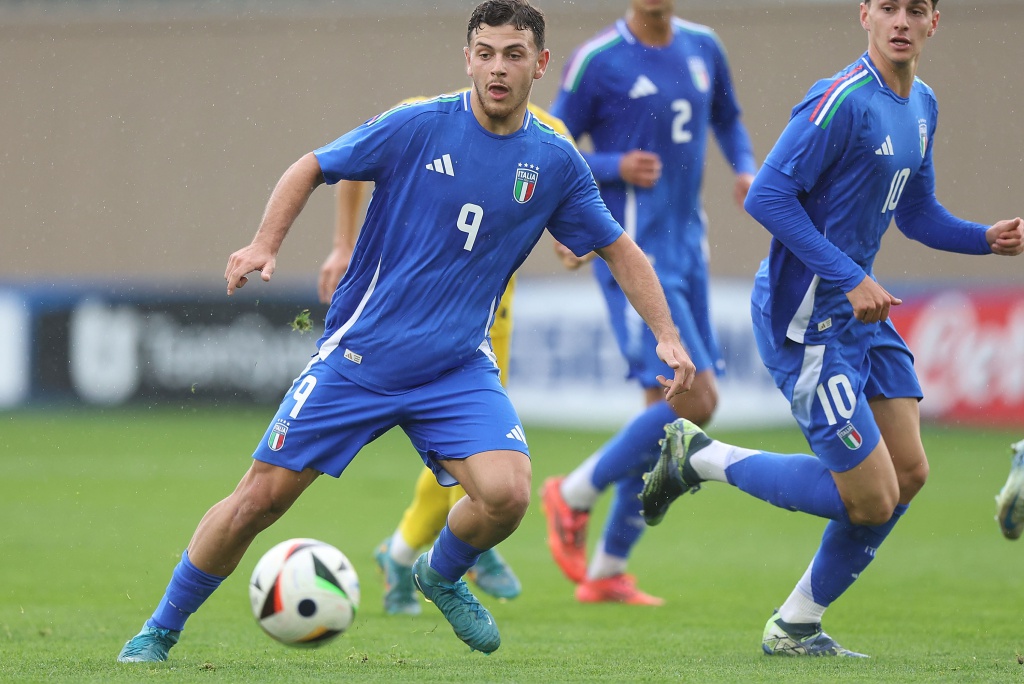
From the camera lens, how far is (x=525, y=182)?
487cm

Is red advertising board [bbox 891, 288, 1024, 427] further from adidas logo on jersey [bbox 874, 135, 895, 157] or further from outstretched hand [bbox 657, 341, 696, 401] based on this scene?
outstretched hand [bbox 657, 341, 696, 401]

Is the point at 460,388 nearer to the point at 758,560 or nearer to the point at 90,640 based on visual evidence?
the point at 90,640

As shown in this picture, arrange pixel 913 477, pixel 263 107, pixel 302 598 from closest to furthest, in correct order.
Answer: pixel 302 598 → pixel 913 477 → pixel 263 107

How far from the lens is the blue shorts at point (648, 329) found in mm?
7008

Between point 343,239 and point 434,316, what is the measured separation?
1637 millimetres

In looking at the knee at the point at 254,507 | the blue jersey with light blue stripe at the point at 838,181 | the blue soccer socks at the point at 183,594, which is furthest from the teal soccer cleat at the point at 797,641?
the blue soccer socks at the point at 183,594

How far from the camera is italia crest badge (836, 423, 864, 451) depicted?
5.12m

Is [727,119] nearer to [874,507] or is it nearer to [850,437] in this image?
[850,437]

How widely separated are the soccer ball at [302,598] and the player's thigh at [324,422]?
34 centimetres

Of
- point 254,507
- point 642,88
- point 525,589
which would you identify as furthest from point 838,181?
point 525,589

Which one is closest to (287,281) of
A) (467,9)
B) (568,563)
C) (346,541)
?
(467,9)

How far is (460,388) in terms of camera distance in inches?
193

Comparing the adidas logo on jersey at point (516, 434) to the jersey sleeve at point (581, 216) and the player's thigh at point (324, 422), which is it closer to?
the player's thigh at point (324, 422)

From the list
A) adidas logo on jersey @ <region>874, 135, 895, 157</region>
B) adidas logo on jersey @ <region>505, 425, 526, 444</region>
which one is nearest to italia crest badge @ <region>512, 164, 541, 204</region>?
adidas logo on jersey @ <region>505, 425, 526, 444</region>
